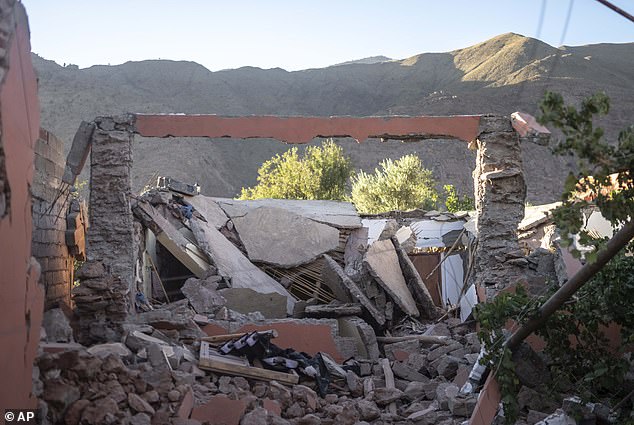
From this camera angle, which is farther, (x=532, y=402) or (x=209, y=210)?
(x=209, y=210)

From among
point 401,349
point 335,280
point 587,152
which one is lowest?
point 401,349

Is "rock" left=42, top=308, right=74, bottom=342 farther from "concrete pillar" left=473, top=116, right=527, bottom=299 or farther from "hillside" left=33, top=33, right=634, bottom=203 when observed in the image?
"hillside" left=33, top=33, right=634, bottom=203

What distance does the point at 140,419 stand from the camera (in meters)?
5.11

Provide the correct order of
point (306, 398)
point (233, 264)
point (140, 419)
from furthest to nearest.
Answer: point (233, 264) → point (306, 398) → point (140, 419)

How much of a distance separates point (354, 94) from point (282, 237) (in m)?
50.0

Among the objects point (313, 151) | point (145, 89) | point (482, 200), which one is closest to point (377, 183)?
point (313, 151)

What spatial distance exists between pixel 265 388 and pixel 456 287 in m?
7.00

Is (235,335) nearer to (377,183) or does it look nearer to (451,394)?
(451,394)

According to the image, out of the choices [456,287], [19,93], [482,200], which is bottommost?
[456,287]

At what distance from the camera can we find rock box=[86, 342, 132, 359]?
18.8ft

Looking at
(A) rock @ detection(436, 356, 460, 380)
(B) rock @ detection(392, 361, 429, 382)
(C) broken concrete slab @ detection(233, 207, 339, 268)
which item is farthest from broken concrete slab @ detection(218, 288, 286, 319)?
(A) rock @ detection(436, 356, 460, 380)

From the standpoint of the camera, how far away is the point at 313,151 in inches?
1387

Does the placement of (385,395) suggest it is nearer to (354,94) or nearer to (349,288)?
(349,288)

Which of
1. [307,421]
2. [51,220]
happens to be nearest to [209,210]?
[51,220]
